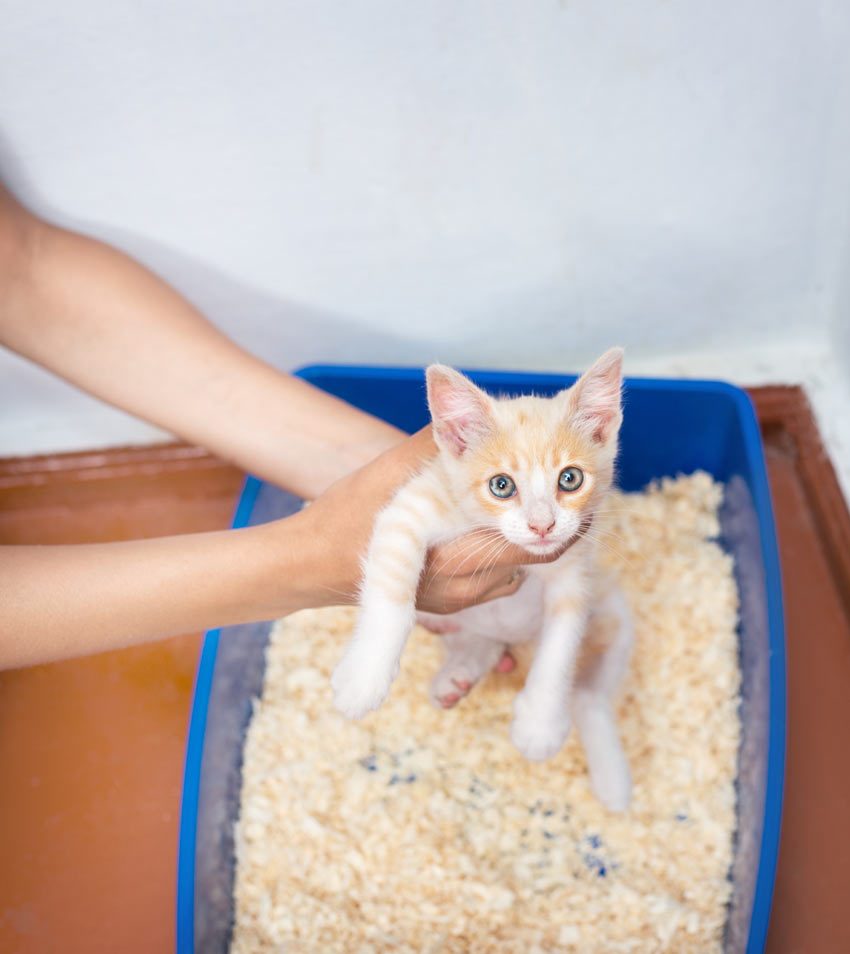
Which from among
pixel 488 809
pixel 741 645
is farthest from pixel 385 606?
pixel 741 645

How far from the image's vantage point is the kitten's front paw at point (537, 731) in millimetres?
1263

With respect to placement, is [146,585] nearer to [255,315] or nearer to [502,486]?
[502,486]

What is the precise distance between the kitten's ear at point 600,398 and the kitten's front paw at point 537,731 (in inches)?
16.8

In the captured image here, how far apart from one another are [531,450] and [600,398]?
112 mm

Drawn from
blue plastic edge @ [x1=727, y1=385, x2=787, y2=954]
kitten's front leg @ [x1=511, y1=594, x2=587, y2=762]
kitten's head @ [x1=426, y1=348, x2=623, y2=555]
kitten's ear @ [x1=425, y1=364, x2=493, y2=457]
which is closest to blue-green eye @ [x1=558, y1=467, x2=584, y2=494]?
kitten's head @ [x1=426, y1=348, x2=623, y2=555]

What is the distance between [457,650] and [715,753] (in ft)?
1.71

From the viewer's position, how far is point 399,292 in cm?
184

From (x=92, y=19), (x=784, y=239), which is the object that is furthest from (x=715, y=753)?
(x=92, y=19)

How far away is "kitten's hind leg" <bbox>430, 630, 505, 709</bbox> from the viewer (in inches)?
60.7

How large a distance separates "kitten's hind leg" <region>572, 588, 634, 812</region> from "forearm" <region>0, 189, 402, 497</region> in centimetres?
49

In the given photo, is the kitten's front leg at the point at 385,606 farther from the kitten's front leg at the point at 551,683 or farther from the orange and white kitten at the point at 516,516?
the kitten's front leg at the point at 551,683

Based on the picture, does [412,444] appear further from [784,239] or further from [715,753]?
[784,239]

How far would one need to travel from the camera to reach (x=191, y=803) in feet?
4.58

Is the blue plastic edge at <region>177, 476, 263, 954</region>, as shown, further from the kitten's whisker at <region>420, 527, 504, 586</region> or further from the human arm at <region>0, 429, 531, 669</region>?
the kitten's whisker at <region>420, 527, 504, 586</region>
